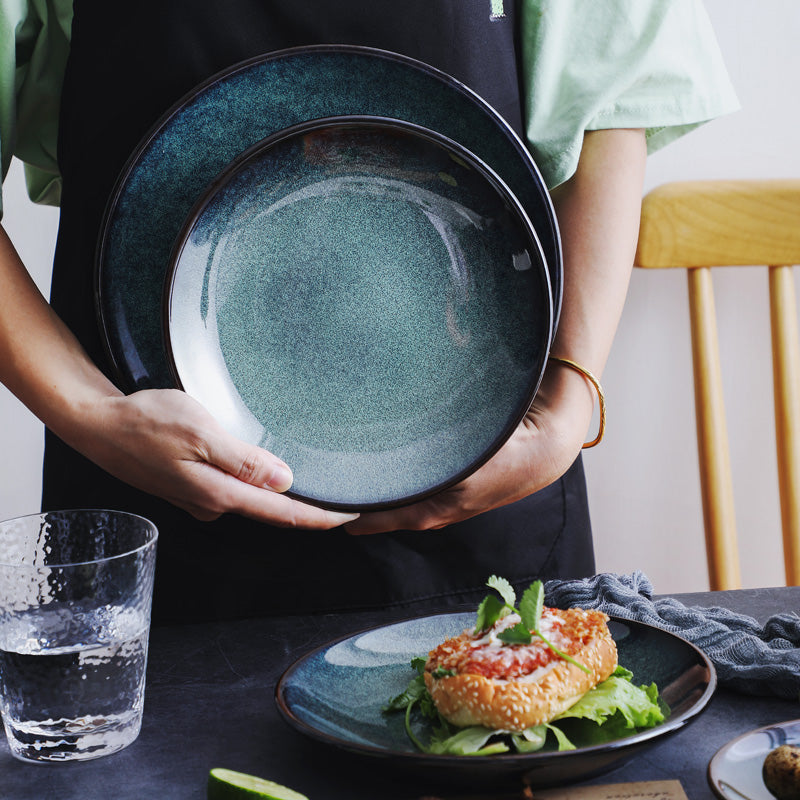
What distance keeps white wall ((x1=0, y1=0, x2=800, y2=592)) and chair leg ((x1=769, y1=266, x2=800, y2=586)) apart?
29 cm

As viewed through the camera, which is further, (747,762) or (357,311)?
(357,311)

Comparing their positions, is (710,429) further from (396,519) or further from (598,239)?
(396,519)

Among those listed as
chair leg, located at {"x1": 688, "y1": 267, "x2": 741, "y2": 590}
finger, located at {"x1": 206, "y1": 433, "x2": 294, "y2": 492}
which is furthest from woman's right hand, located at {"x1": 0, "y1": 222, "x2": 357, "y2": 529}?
chair leg, located at {"x1": 688, "y1": 267, "x2": 741, "y2": 590}

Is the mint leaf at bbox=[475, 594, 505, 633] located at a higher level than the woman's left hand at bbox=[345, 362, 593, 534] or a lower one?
lower

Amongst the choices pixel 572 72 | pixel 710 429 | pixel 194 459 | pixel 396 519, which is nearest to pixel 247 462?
pixel 194 459

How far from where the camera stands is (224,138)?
728 mm

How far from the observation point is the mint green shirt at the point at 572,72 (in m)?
0.88

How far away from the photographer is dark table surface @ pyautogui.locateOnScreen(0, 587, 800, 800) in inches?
21.0

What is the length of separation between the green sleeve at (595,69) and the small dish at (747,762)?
556 mm

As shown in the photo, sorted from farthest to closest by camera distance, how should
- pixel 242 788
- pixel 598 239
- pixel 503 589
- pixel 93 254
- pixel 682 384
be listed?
pixel 682 384 < pixel 598 239 < pixel 93 254 < pixel 503 589 < pixel 242 788

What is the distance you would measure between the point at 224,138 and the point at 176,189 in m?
0.05

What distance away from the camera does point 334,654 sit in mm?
643

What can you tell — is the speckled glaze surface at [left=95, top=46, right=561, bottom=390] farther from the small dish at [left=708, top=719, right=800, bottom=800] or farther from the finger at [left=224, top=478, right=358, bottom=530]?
the small dish at [left=708, top=719, right=800, bottom=800]

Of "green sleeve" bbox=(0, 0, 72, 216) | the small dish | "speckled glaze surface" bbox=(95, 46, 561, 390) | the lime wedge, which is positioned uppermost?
"green sleeve" bbox=(0, 0, 72, 216)
